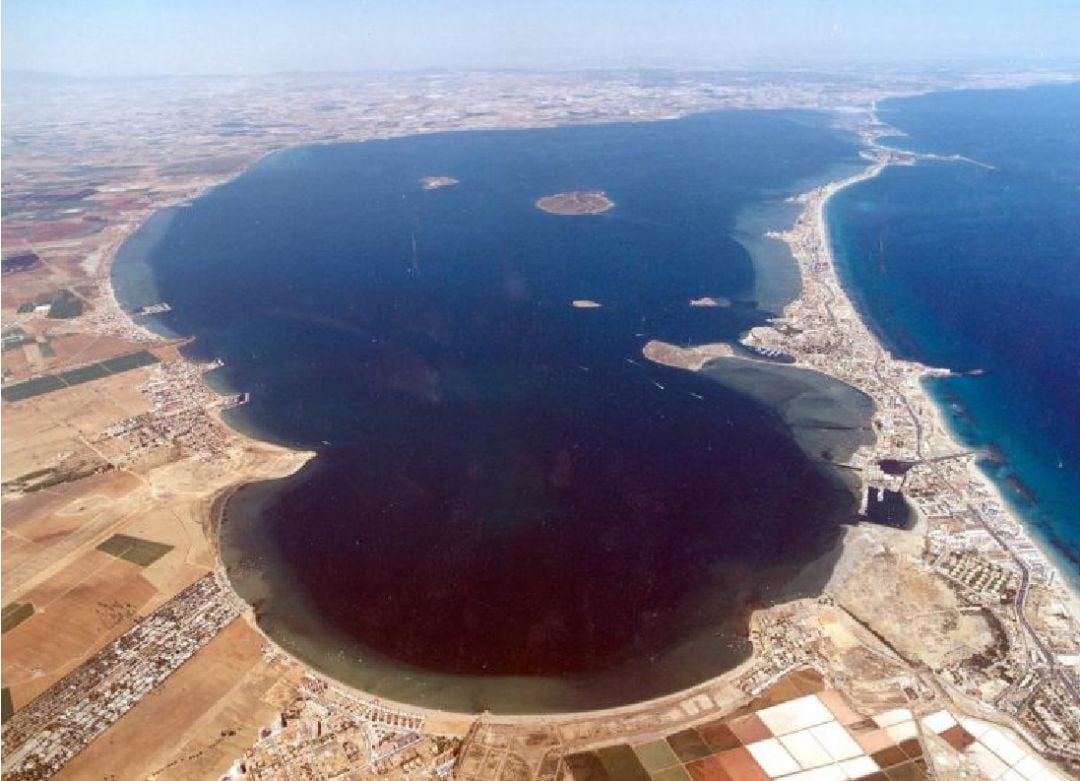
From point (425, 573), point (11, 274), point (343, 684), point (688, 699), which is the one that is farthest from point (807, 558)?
point (11, 274)

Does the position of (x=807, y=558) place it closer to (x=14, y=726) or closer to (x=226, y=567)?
(x=226, y=567)

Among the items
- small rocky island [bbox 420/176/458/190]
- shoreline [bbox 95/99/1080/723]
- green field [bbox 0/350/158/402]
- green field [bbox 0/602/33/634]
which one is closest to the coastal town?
green field [bbox 0/602/33/634]

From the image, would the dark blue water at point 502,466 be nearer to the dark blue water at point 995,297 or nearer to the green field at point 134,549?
the green field at point 134,549

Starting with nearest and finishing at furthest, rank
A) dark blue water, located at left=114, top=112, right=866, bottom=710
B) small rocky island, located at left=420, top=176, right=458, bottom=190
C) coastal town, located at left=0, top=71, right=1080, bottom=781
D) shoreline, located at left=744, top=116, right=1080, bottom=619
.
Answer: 1. coastal town, located at left=0, top=71, right=1080, bottom=781
2. dark blue water, located at left=114, top=112, right=866, bottom=710
3. shoreline, located at left=744, top=116, right=1080, bottom=619
4. small rocky island, located at left=420, top=176, right=458, bottom=190

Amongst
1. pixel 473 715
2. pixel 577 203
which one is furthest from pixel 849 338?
pixel 577 203

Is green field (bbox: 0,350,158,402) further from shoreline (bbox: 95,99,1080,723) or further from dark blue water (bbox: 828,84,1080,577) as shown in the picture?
dark blue water (bbox: 828,84,1080,577)

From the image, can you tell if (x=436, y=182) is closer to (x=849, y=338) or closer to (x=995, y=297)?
(x=849, y=338)

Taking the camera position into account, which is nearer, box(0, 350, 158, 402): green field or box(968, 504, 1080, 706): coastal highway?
box(968, 504, 1080, 706): coastal highway
